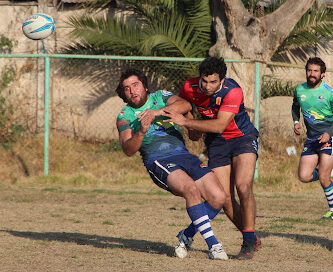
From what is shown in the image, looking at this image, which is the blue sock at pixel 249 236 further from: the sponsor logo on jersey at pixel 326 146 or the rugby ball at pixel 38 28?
the rugby ball at pixel 38 28

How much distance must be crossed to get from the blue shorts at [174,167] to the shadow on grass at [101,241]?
871mm

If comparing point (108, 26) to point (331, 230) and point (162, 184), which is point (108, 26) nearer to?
point (331, 230)

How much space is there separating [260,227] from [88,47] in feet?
26.3

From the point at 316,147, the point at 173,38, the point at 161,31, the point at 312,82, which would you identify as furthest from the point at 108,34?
the point at 316,147

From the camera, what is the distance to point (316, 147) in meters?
9.59

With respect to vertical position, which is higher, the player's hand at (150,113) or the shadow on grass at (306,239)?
the player's hand at (150,113)

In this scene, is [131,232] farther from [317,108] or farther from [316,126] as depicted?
[317,108]

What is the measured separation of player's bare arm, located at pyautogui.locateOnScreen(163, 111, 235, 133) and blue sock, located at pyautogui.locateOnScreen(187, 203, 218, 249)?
A: 0.72m

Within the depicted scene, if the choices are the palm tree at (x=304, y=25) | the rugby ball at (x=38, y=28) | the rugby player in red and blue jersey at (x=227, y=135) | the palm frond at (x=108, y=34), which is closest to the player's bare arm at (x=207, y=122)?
the rugby player in red and blue jersey at (x=227, y=135)

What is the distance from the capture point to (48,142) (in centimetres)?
1386

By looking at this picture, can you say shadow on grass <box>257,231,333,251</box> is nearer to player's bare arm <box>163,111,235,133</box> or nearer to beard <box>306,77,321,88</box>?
player's bare arm <box>163,111,235,133</box>

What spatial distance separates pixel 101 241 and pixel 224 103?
2.35 metres

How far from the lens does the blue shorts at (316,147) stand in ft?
31.3

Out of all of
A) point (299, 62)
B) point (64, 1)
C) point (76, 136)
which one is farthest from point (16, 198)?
point (299, 62)
